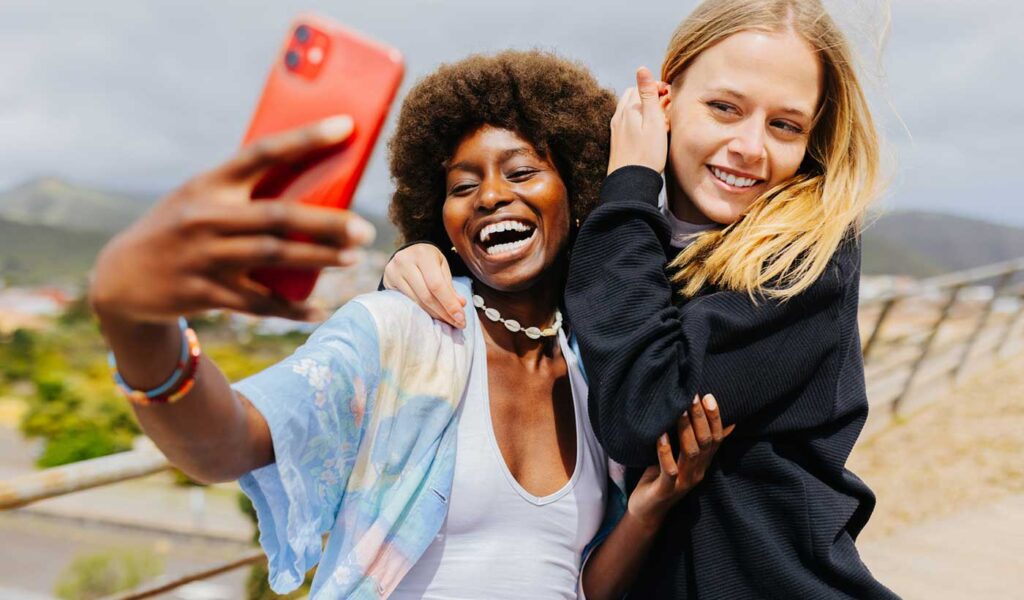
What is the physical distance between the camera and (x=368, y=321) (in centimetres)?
A: 158

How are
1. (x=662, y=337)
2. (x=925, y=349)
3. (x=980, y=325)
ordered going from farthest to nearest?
(x=980, y=325), (x=925, y=349), (x=662, y=337)

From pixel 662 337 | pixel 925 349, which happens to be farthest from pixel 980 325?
pixel 662 337

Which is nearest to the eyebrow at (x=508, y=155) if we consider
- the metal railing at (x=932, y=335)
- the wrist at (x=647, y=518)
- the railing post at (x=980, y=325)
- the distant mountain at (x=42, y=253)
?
the wrist at (x=647, y=518)

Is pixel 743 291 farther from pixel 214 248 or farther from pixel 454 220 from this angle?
pixel 214 248

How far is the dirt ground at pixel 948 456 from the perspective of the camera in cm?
554

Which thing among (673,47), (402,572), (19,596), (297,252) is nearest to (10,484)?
(402,572)

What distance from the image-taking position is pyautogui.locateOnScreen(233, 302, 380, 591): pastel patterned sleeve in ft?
4.39

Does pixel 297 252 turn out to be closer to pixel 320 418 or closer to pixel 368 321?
pixel 320 418

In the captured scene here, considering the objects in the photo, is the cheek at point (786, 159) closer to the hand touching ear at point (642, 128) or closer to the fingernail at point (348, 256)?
the hand touching ear at point (642, 128)

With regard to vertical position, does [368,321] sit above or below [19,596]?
above

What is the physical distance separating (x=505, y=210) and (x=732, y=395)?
576 mm

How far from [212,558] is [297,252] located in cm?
3335

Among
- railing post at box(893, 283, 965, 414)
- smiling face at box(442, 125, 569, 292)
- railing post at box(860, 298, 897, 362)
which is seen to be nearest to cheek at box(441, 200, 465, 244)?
smiling face at box(442, 125, 569, 292)

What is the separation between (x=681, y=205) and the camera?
1923mm
